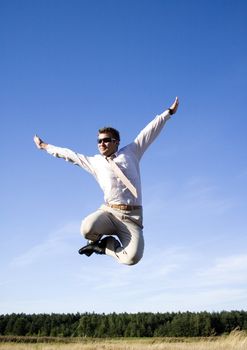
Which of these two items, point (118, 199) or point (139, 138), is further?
point (139, 138)

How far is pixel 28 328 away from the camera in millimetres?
73562

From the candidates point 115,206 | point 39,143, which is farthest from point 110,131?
point 39,143

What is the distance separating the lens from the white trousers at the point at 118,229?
7.08 metres

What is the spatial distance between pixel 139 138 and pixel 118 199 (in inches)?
45.0

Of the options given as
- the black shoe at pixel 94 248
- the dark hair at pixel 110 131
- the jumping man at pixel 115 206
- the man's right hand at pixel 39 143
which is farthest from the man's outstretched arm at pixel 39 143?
the black shoe at pixel 94 248

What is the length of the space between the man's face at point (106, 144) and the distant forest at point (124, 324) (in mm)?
67246

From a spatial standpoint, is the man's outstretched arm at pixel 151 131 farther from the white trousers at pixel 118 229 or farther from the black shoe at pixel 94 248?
the black shoe at pixel 94 248

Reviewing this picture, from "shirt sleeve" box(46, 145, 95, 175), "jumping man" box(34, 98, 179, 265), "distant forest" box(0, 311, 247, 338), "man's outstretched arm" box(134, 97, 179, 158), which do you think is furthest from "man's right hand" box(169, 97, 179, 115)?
"distant forest" box(0, 311, 247, 338)

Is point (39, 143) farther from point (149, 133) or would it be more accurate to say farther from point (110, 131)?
point (149, 133)

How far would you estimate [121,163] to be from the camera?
7301mm

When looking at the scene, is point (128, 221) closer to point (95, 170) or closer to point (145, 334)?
point (95, 170)

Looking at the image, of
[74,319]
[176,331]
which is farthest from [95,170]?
[74,319]

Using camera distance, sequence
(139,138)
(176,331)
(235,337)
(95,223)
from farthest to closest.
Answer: (176,331)
(235,337)
(139,138)
(95,223)

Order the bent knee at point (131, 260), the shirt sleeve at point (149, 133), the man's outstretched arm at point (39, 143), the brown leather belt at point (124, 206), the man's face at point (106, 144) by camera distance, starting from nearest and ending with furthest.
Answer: the bent knee at point (131, 260), the brown leather belt at point (124, 206), the man's face at point (106, 144), the shirt sleeve at point (149, 133), the man's outstretched arm at point (39, 143)
